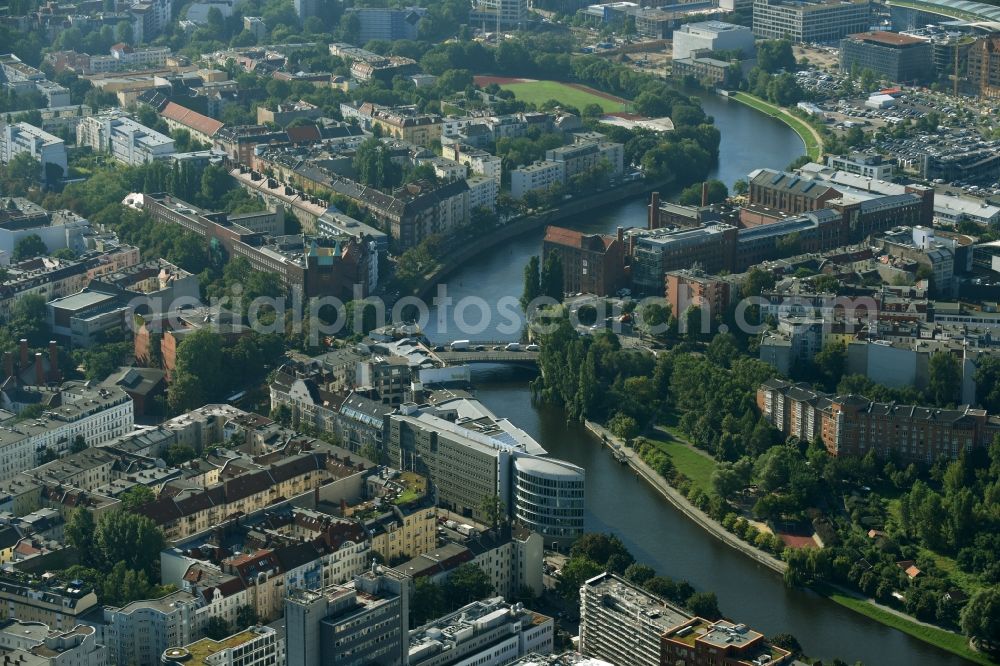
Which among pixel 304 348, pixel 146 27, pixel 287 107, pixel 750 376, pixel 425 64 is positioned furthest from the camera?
pixel 146 27

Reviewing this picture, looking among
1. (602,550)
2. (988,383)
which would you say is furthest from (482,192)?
(602,550)

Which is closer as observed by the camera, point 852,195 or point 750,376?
point 750,376

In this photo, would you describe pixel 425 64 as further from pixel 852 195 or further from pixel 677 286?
pixel 677 286

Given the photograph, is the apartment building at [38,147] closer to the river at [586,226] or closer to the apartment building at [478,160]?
the apartment building at [478,160]

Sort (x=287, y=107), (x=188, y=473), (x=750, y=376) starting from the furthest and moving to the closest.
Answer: (x=287, y=107) < (x=750, y=376) < (x=188, y=473)

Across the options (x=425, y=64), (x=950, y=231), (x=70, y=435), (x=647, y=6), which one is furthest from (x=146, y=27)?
(x=70, y=435)
